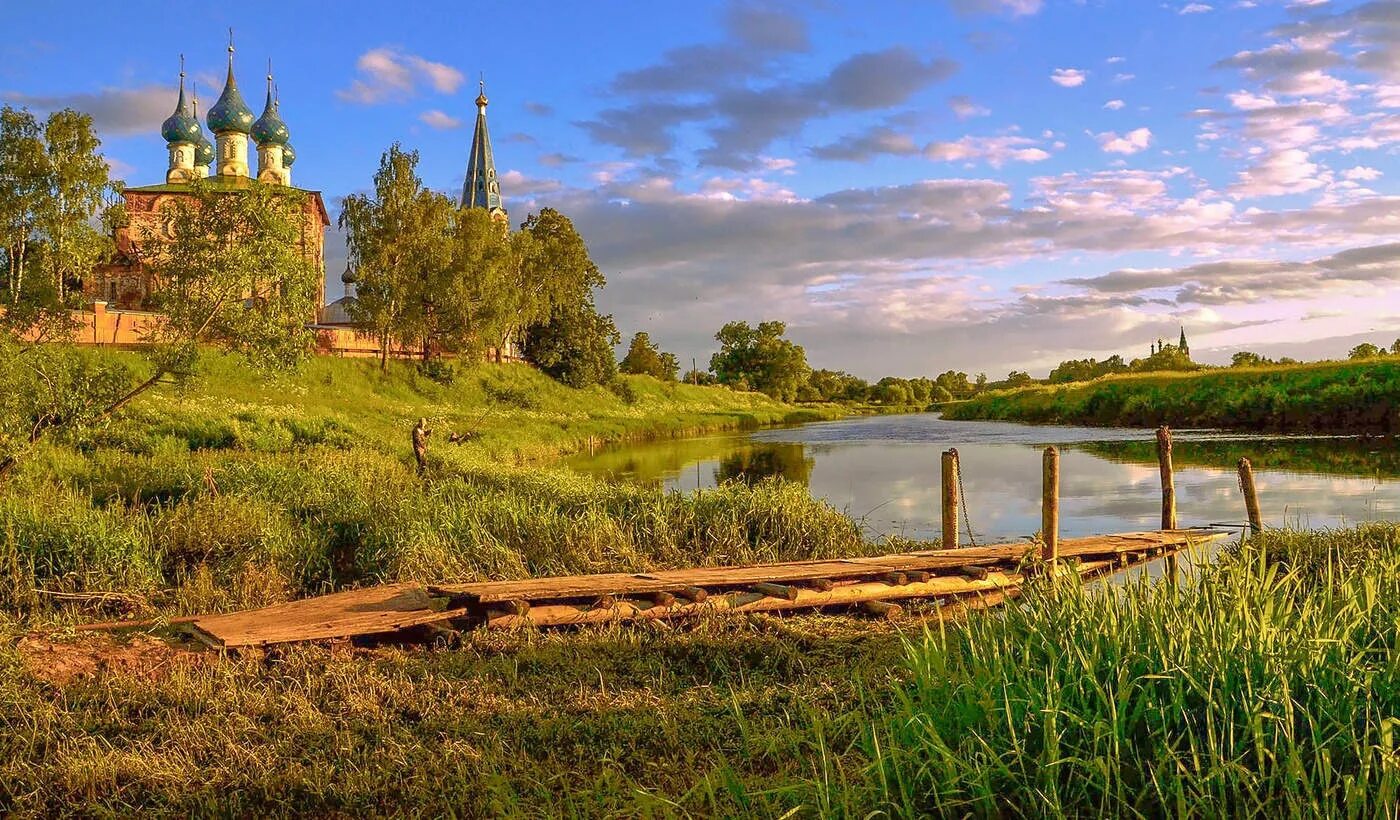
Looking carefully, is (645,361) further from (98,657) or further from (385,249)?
(98,657)

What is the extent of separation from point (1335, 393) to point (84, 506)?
4008 cm

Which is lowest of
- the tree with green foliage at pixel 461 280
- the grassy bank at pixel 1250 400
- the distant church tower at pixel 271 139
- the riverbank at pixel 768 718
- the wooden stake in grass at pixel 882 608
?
the wooden stake in grass at pixel 882 608

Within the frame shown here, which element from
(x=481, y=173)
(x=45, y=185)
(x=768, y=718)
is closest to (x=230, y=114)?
(x=481, y=173)

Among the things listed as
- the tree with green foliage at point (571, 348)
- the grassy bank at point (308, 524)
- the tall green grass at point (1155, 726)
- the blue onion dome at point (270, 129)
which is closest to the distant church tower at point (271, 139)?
the blue onion dome at point (270, 129)

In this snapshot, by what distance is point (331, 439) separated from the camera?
2353cm

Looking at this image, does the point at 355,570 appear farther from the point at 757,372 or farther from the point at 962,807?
the point at 757,372

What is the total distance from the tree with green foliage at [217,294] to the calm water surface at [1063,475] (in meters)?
7.28

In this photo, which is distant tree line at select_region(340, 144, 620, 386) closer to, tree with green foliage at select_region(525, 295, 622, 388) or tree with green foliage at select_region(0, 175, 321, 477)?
tree with green foliage at select_region(525, 295, 622, 388)

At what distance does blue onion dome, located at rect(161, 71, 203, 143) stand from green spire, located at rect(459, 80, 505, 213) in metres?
18.3

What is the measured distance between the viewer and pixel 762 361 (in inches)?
3964

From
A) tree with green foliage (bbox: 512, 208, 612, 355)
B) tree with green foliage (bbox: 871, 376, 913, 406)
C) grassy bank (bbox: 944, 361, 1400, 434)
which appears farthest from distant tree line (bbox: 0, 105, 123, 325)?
tree with green foliage (bbox: 871, 376, 913, 406)

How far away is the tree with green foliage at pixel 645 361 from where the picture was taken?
73.7m

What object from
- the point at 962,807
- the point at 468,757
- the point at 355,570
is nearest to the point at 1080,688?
the point at 962,807

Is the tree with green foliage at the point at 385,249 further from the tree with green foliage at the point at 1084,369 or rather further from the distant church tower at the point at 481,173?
the tree with green foliage at the point at 1084,369
